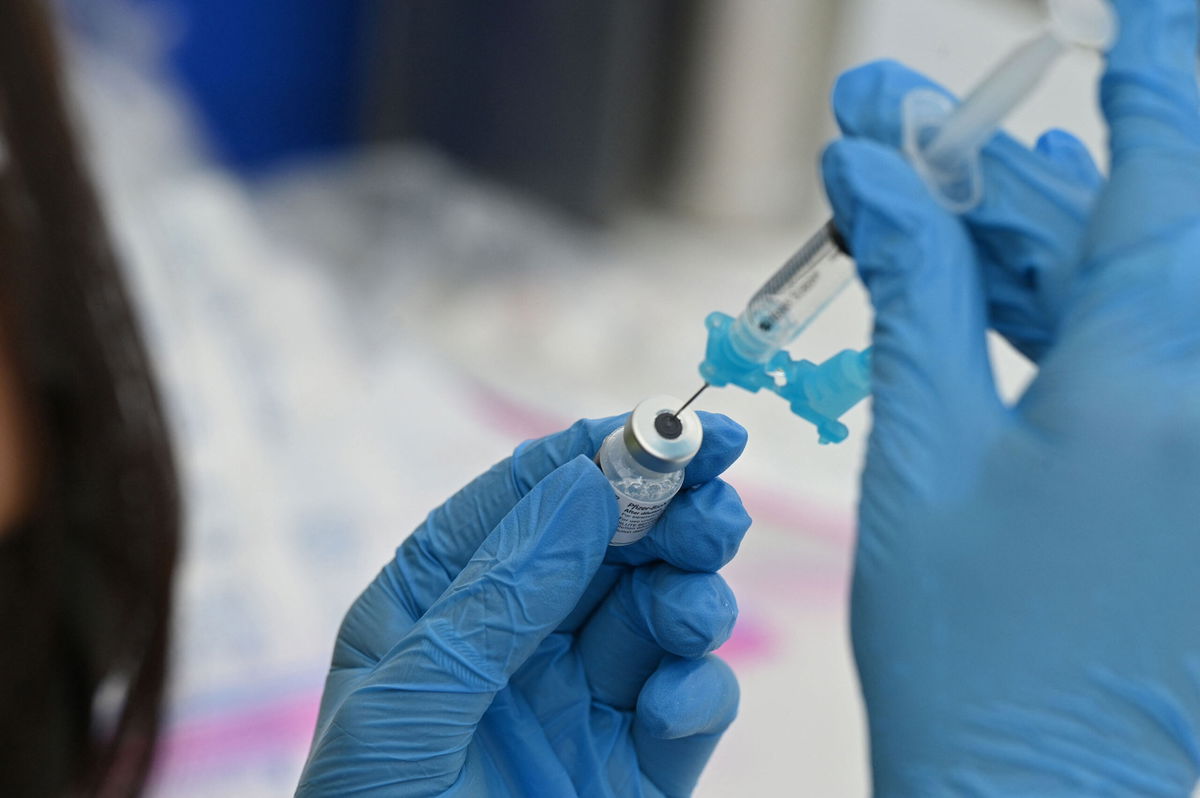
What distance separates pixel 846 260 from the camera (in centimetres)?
63

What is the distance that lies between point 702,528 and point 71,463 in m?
0.88

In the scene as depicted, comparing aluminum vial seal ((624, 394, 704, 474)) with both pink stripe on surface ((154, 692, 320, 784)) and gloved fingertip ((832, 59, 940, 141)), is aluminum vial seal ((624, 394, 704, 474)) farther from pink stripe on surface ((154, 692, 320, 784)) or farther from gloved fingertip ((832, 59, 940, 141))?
pink stripe on surface ((154, 692, 320, 784))

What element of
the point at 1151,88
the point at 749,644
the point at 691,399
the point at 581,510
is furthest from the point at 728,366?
the point at 749,644

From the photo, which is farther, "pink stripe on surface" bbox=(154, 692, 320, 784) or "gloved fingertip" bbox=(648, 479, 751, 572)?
"pink stripe on surface" bbox=(154, 692, 320, 784)

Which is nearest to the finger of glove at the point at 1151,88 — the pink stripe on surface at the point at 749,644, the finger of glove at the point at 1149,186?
the finger of glove at the point at 1149,186

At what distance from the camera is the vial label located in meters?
0.57

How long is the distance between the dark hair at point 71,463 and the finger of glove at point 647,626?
0.64m

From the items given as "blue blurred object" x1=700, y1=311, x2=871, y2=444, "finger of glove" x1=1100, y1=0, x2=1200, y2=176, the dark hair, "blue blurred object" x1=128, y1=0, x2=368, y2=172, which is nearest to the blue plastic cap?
"blue blurred object" x1=700, y1=311, x2=871, y2=444

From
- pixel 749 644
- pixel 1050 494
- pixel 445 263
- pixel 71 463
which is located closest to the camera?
pixel 1050 494

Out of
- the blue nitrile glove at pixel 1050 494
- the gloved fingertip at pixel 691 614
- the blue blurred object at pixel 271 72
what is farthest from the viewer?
the blue blurred object at pixel 271 72

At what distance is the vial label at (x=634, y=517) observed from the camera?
57cm

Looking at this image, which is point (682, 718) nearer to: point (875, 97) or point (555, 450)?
point (555, 450)

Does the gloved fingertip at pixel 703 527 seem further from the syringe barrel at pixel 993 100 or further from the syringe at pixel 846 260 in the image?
the syringe barrel at pixel 993 100

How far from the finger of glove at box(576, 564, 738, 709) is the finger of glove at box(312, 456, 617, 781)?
0.05 metres
